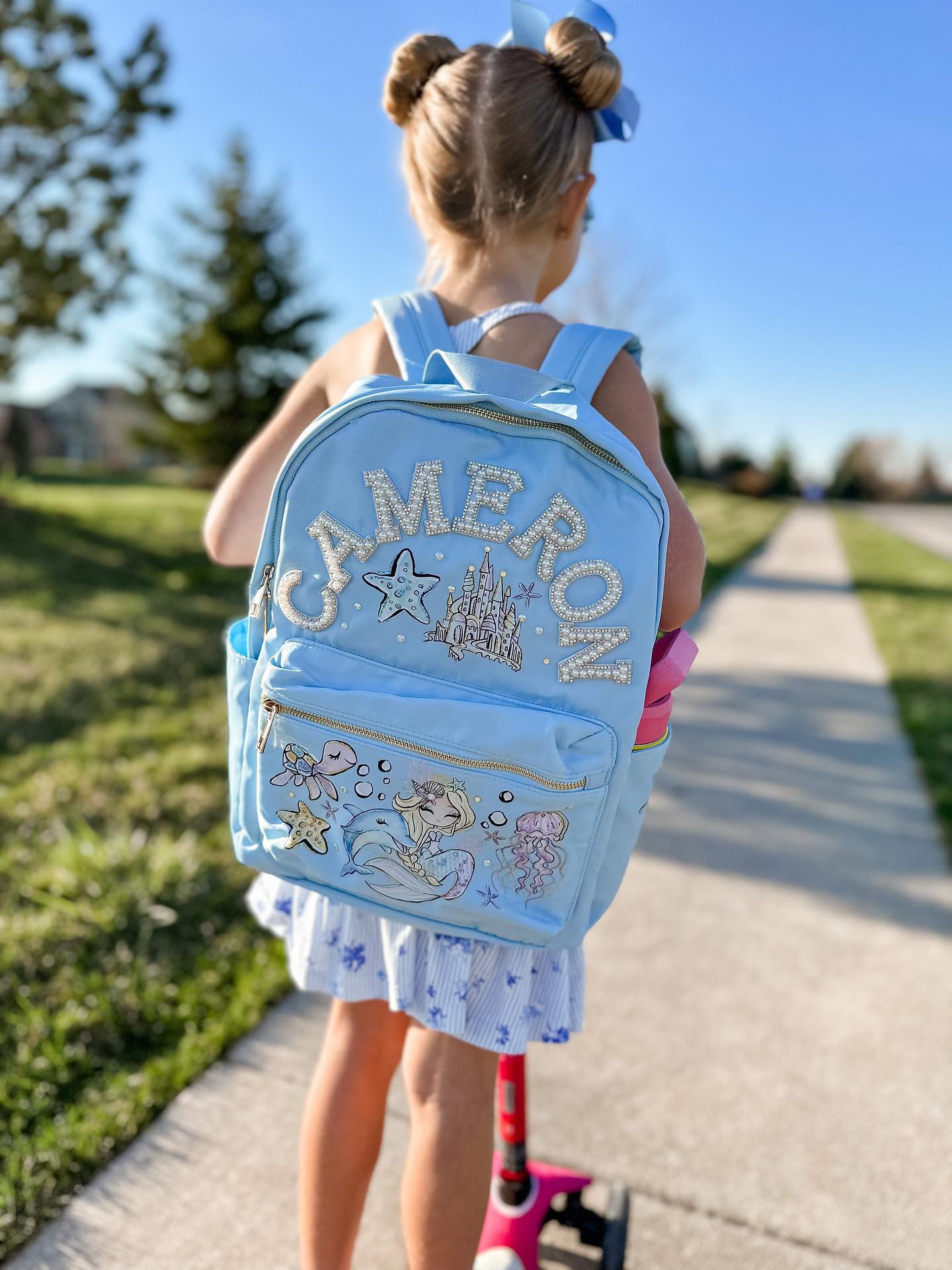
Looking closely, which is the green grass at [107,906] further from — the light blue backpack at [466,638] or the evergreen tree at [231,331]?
the evergreen tree at [231,331]

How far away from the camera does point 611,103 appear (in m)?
1.35

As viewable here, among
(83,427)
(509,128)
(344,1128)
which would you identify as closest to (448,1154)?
(344,1128)

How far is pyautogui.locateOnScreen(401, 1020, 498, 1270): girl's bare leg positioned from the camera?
1.36 meters

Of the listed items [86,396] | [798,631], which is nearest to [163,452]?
[798,631]

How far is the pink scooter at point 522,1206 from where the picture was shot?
5.34ft

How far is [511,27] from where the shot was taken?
55.0 inches

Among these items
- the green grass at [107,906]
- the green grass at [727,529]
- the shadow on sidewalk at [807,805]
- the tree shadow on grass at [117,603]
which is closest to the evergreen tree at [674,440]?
the green grass at [727,529]

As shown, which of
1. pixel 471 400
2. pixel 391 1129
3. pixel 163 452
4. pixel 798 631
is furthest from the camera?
pixel 163 452

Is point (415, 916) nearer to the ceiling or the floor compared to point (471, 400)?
nearer to the floor

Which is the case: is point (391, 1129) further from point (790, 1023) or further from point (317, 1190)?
point (790, 1023)

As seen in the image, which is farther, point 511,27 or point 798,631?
point 798,631

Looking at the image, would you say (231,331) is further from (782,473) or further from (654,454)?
(782,473)

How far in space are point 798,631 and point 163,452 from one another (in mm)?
19052

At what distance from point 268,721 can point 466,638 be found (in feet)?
0.94
